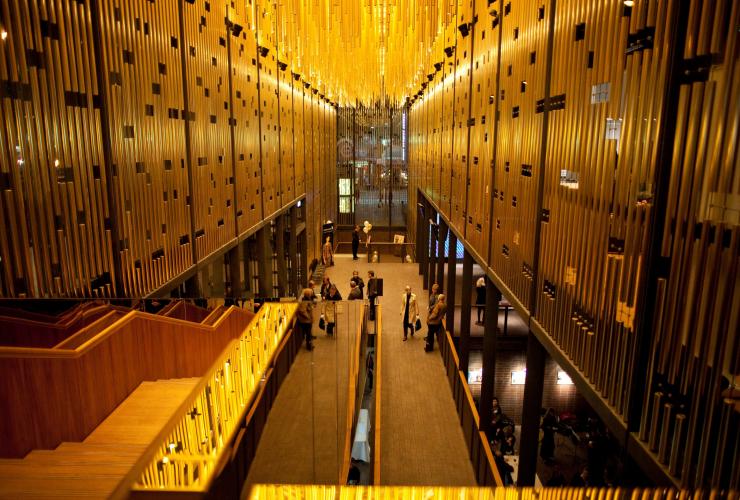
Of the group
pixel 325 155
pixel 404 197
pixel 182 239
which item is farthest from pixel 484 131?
pixel 404 197

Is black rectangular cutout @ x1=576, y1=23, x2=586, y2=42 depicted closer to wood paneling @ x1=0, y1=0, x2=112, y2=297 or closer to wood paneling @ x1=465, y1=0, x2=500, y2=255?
wood paneling @ x1=465, y1=0, x2=500, y2=255

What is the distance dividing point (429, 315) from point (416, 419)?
320 centimetres

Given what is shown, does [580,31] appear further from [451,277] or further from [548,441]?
[548,441]

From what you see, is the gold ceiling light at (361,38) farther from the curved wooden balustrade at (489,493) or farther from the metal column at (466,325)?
the curved wooden balustrade at (489,493)

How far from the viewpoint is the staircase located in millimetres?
2752

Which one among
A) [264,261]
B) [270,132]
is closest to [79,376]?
[264,261]

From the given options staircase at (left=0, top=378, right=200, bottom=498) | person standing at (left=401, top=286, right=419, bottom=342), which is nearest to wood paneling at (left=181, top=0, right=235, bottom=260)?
staircase at (left=0, top=378, right=200, bottom=498)

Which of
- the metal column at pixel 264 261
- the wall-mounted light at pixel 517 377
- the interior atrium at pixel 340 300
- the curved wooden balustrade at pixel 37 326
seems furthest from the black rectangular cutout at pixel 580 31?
the wall-mounted light at pixel 517 377

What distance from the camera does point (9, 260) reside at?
4.30 m

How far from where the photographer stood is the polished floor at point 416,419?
8320mm

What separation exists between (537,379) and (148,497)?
477 cm

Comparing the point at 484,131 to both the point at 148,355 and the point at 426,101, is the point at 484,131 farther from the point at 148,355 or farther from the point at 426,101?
the point at 426,101

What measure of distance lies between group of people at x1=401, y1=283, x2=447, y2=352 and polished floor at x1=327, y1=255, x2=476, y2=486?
0.88ft

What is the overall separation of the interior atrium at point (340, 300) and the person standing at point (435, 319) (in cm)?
139
